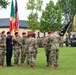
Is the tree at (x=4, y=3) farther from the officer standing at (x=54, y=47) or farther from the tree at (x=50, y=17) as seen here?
the officer standing at (x=54, y=47)

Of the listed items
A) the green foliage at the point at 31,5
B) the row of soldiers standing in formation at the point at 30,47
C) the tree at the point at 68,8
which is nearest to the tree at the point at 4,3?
the green foliage at the point at 31,5

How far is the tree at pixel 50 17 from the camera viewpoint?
210 feet

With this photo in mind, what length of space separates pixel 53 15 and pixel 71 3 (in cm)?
2430

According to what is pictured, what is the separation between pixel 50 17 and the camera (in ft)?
211

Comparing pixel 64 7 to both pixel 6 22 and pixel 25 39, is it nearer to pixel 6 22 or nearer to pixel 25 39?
pixel 6 22

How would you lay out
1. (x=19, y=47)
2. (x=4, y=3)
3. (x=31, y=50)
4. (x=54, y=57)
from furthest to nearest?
(x=4, y=3) → (x=19, y=47) → (x=31, y=50) → (x=54, y=57)

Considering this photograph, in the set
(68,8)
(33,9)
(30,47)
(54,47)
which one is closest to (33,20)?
(33,9)

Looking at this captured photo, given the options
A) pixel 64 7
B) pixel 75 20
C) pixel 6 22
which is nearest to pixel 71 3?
pixel 64 7

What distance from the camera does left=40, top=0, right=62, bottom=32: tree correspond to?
64.0 meters

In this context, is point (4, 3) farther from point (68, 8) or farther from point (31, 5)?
point (68, 8)

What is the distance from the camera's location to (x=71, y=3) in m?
87.8

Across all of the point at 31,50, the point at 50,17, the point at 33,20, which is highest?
the point at 50,17

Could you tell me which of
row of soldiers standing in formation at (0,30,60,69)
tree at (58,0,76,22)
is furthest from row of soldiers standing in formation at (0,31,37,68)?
tree at (58,0,76,22)

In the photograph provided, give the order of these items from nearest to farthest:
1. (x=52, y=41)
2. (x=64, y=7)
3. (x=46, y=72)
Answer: (x=46, y=72) < (x=52, y=41) < (x=64, y=7)
